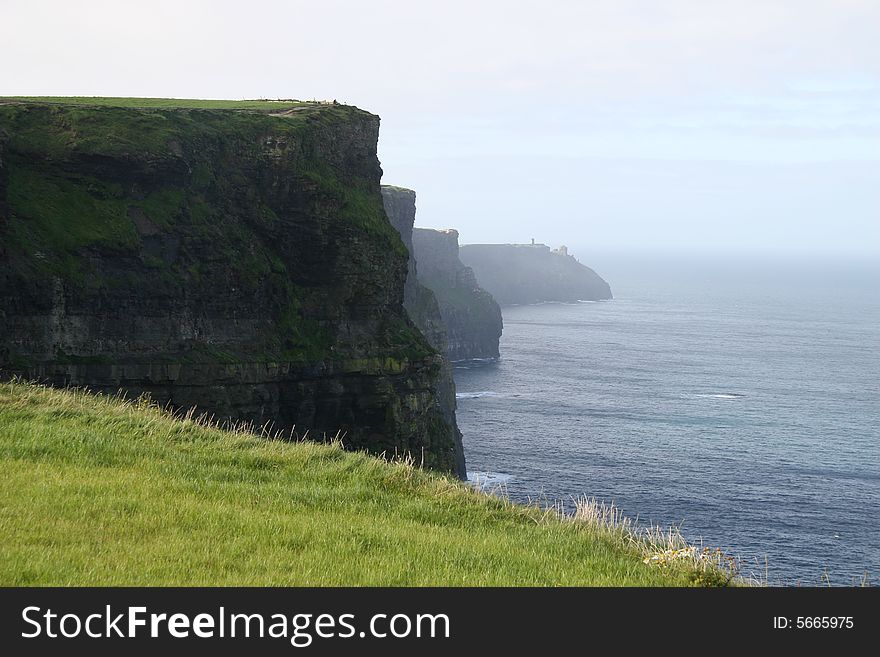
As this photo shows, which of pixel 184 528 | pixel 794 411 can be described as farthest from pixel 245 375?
pixel 794 411

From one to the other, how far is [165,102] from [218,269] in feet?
54.0

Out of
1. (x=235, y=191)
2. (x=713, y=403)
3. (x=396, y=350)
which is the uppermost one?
(x=235, y=191)

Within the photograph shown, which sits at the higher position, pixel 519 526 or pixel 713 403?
pixel 519 526

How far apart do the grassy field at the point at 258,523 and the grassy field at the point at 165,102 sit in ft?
146

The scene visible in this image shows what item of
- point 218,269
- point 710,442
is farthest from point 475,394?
point 218,269

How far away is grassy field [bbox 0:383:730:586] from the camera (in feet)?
36.4

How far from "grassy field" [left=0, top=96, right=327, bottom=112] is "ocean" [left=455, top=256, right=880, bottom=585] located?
1176 inches

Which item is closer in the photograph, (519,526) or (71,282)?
(519,526)

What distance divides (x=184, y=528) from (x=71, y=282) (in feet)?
129

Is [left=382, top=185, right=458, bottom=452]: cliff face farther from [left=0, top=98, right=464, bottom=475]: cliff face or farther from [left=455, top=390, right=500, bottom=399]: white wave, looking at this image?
Result: [left=0, top=98, right=464, bottom=475]: cliff face

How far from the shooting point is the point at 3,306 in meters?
45.8

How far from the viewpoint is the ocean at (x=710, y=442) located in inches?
2694
